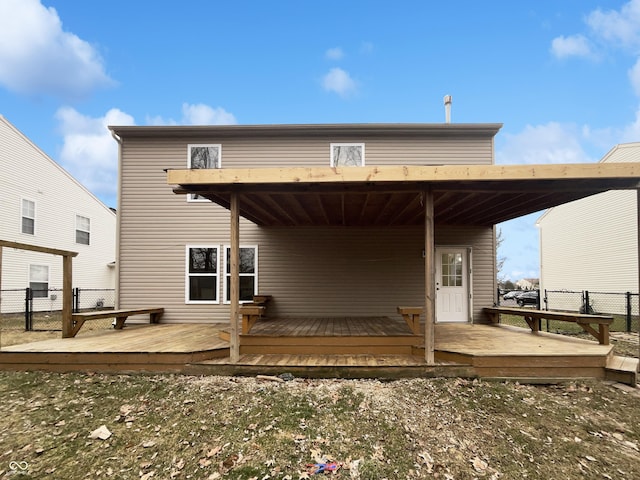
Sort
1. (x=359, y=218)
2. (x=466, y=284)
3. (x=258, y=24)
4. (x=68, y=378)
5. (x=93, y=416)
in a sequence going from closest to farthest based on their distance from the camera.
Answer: (x=93, y=416) < (x=68, y=378) < (x=359, y=218) < (x=466, y=284) < (x=258, y=24)

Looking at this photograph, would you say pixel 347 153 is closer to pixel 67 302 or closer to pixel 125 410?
pixel 67 302

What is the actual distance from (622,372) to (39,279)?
19.0 metres

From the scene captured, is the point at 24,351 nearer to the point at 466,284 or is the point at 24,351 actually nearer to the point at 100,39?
the point at 466,284

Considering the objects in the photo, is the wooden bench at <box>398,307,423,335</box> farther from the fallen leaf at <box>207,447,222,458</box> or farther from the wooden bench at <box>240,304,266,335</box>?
the fallen leaf at <box>207,447,222,458</box>

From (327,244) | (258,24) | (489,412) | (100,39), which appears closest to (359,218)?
(327,244)

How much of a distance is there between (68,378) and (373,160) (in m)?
7.30

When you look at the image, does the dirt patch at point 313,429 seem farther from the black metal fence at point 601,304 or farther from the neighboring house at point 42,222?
the neighboring house at point 42,222

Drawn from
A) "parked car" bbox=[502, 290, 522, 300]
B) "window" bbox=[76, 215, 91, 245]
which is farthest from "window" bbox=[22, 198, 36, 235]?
"parked car" bbox=[502, 290, 522, 300]

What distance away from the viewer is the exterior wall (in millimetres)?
8320

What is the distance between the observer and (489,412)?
154 inches

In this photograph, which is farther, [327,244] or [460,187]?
[327,244]

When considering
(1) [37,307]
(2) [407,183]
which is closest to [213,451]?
(2) [407,183]

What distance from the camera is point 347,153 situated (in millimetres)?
8609

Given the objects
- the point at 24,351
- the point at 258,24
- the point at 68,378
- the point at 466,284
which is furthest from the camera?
the point at 258,24
